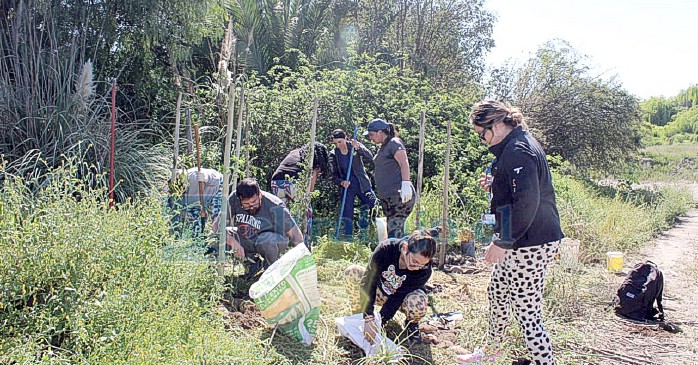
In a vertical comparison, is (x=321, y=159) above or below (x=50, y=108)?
below

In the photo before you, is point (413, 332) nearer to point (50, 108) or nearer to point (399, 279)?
point (399, 279)

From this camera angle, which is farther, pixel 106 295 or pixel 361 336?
pixel 361 336

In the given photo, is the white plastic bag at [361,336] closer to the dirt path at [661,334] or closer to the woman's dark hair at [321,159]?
the dirt path at [661,334]

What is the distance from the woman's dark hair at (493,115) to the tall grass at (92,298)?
5.35 feet

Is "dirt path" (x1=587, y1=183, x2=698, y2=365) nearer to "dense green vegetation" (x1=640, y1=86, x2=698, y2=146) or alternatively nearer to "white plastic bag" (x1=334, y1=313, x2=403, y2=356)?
"white plastic bag" (x1=334, y1=313, x2=403, y2=356)

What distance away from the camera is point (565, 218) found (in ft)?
22.3

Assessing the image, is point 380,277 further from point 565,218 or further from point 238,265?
point 565,218

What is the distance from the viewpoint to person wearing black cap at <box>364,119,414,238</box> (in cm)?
529

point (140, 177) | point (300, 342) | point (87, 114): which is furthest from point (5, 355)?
point (87, 114)

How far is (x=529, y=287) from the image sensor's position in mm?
2941

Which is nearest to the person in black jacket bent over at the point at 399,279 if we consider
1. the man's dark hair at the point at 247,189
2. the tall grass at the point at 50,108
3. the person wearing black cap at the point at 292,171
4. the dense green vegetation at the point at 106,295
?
the dense green vegetation at the point at 106,295

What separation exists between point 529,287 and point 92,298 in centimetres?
208

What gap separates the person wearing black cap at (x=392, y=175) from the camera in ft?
17.4

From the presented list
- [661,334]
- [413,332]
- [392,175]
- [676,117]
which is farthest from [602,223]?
[676,117]
